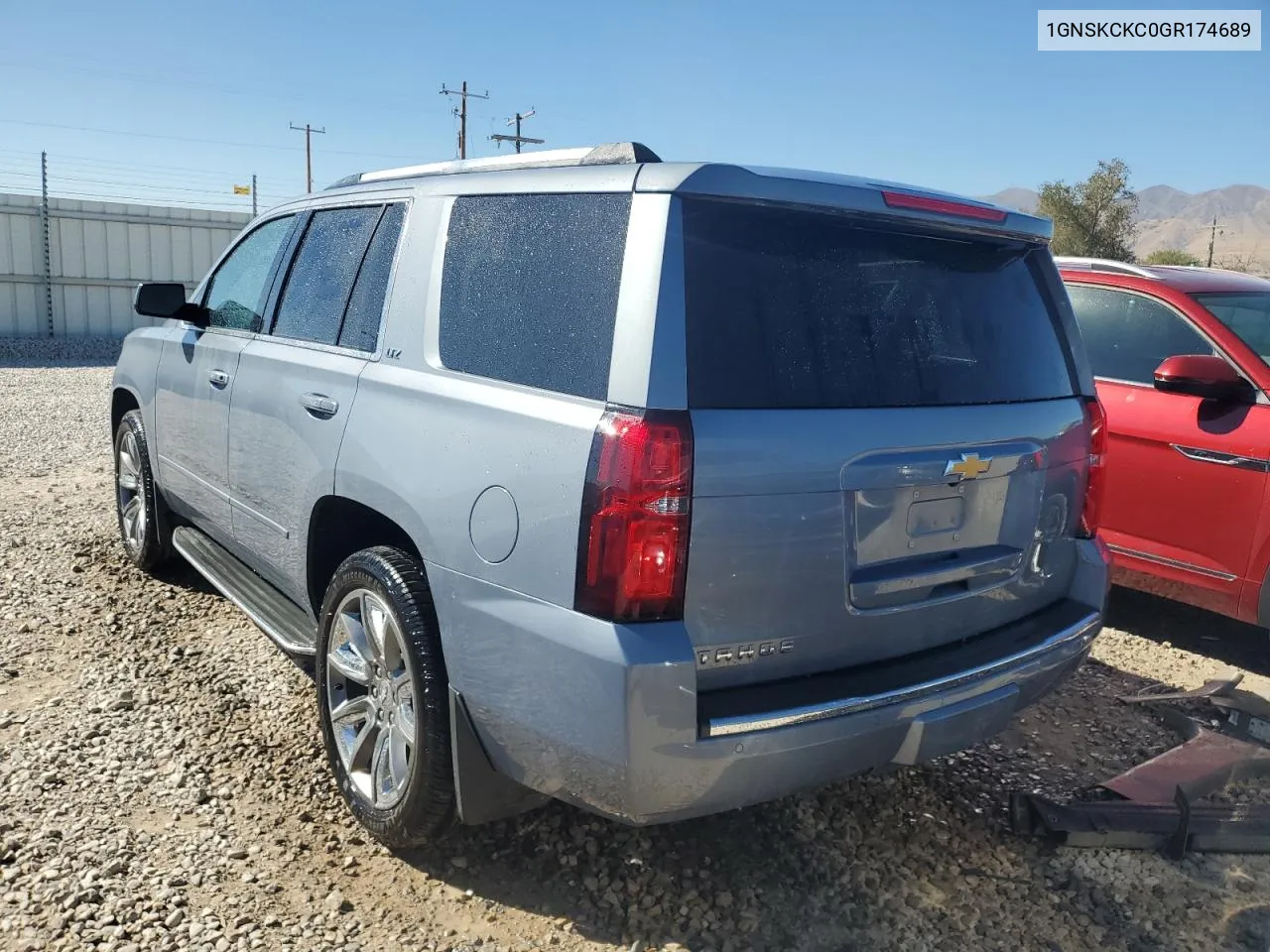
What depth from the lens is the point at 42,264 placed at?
20422 millimetres

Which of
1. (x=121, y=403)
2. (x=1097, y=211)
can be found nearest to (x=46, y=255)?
(x=121, y=403)

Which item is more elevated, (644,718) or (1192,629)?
(644,718)

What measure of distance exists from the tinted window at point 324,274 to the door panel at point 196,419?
365 mm

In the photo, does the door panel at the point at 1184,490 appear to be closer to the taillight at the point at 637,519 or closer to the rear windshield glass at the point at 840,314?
the rear windshield glass at the point at 840,314

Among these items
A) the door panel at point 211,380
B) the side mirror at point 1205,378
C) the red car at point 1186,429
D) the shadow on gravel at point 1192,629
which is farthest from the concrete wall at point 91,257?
the side mirror at point 1205,378

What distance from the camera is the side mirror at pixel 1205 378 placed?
441cm

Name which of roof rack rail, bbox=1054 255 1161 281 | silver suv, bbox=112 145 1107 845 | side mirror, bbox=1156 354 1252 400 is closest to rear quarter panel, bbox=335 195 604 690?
silver suv, bbox=112 145 1107 845

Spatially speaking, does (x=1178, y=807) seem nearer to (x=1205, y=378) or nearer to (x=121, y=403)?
(x=1205, y=378)

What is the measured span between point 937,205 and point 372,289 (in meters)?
1.73

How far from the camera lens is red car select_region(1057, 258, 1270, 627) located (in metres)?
4.34

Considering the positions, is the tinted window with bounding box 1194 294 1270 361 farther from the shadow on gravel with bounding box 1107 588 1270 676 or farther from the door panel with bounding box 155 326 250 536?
the door panel with bounding box 155 326 250 536

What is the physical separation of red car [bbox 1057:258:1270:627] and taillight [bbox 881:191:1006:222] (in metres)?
1.96

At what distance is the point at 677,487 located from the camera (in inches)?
84.4

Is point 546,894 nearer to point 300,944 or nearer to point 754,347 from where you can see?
point 300,944
